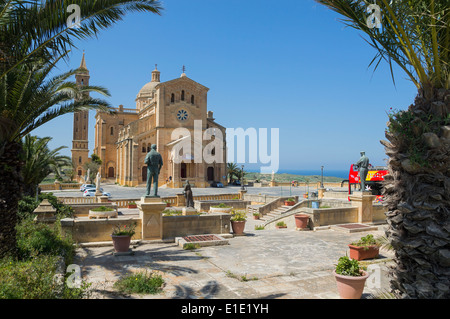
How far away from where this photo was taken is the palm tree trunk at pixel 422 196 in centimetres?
410

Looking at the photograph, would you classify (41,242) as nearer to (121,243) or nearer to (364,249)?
(121,243)

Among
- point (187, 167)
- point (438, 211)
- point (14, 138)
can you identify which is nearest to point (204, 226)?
point (14, 138)

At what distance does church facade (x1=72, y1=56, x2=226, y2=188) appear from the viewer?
4669 cm

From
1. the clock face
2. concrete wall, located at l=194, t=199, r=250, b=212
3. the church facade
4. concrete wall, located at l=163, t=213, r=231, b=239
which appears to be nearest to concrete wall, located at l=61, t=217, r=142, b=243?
concrete wall, located at l=163, t=213, r=231, b=239

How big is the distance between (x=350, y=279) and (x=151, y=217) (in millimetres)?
7240

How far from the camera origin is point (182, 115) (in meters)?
49.6

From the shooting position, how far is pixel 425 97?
4430 mm

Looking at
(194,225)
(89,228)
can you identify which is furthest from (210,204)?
(89,228)

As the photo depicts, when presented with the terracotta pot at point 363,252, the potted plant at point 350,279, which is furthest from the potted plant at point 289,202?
the potted plant at point 350,279

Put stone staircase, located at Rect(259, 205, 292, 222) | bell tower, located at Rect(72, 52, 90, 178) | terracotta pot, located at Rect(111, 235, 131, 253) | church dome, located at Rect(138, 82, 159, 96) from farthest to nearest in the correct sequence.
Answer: church dome, located at Rect(138, 82, 159, 96) → bell tower, located at Rect(72, 52, 90, 178) → stone staircase, located at Rect(259, 205, 292, 222) → terracotta pot, located at Rect(111, 235, 131, 253)

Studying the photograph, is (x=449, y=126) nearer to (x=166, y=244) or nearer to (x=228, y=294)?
(x=228, y=294)

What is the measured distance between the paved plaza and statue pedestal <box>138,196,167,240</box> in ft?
1.19

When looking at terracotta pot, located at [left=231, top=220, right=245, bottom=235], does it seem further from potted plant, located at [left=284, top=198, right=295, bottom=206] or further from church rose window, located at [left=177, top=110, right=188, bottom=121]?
church rose window, located at [left=177, top=110, right=188, bottom=121]

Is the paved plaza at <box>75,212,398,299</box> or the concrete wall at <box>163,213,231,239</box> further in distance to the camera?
the concrete wall at <box>163,213,231,239</box>
